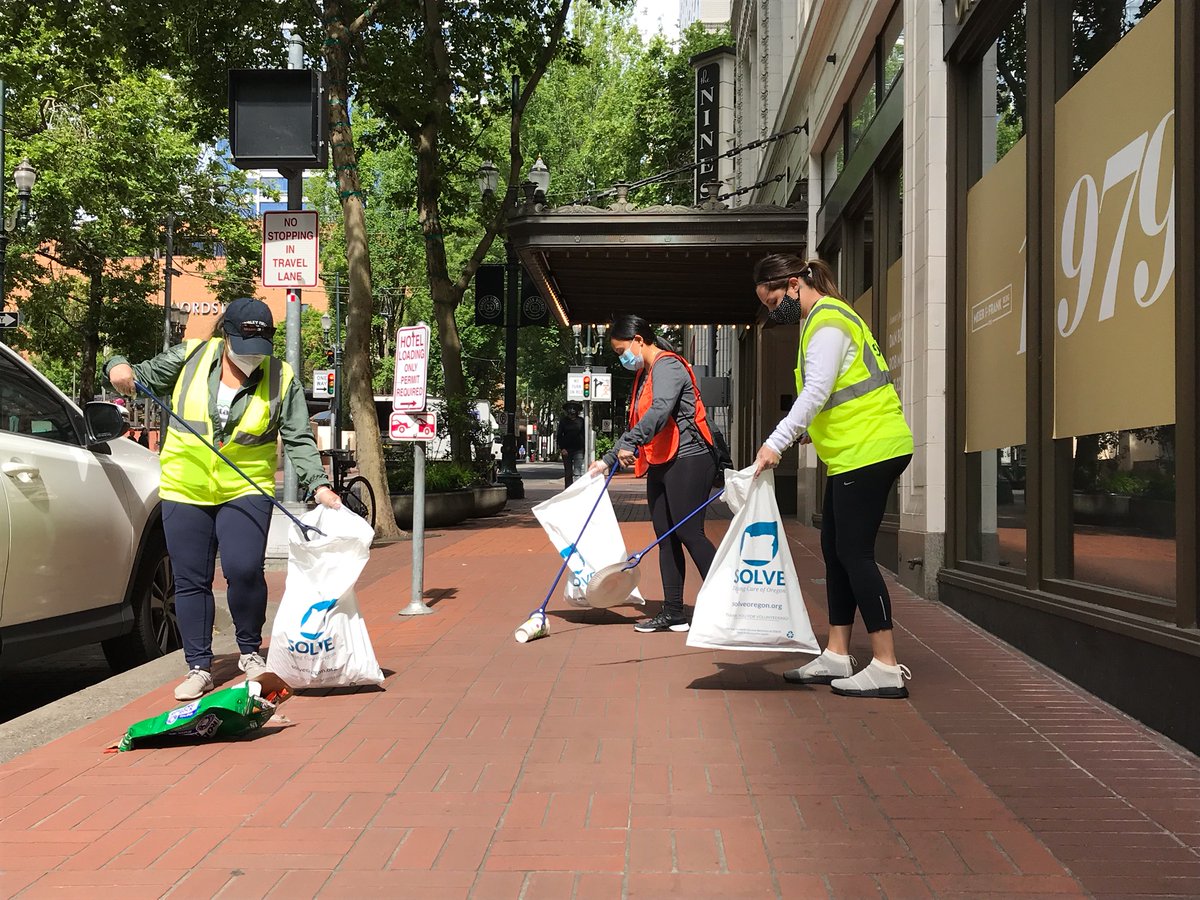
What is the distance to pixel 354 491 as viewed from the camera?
14.6 meters

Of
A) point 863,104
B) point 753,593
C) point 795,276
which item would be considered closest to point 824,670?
point 753,593

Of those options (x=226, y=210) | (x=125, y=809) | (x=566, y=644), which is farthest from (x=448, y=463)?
(x=226, y=210)

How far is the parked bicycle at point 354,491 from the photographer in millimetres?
13539

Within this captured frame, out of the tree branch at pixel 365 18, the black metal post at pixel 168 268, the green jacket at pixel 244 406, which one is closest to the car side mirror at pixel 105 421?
the green jacket at pixel 244 406

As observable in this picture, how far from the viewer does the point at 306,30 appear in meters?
15.9

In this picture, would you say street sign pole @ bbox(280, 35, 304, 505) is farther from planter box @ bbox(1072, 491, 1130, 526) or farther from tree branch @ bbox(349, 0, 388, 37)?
planter box @ bbox(1072, 491, 1130, 526)

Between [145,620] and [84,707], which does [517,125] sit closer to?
[145,620]

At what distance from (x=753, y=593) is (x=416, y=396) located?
11.6 feet

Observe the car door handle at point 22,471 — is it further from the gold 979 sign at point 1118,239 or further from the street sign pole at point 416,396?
the gold 979 sign at point 1118,239

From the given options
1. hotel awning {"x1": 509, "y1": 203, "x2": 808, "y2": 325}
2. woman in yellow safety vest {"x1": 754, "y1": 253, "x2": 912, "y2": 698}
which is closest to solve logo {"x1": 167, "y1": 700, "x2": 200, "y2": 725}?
woman in yellow safety vest {"x1": 754, "y1": 253, "x2": 912, "y2": 698}

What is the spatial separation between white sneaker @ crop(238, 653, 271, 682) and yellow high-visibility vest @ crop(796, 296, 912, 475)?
2793 millimetres

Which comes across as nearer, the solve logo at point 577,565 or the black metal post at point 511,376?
the solve logo at point 577,565

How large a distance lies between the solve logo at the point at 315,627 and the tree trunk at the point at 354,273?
8.65 metres

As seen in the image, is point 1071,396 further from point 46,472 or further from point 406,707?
point 46,472
